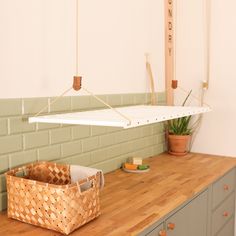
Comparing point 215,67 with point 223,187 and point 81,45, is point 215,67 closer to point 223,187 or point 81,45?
Result: point 223,187

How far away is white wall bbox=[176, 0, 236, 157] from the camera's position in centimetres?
257

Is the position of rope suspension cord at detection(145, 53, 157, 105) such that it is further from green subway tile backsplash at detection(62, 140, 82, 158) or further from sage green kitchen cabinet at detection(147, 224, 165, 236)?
sage green kitchen cabinet at detection(147, 224, 165, 236)

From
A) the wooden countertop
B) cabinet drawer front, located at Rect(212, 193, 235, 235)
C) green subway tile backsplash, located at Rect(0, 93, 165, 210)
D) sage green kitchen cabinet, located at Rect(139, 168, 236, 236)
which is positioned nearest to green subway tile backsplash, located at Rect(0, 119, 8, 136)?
green subway tile backsplash, located at Rect(0, 93, 165, 210)

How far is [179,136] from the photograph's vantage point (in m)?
2.63

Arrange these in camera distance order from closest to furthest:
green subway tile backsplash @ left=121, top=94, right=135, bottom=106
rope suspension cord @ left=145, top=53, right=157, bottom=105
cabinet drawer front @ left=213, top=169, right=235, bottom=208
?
cabinet drawer front @ left=213, top=169, right=235, bottom=208 < green subway tile backsplash @ left=121, top=94, right=135, bottom=106 < rope suspension cord @ left=145, top=53, right=157, bottom=105

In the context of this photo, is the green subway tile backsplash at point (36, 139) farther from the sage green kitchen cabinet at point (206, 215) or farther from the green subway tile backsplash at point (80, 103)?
the sage green kitchen cabinet at point (206, 215)

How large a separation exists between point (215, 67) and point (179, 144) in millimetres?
617

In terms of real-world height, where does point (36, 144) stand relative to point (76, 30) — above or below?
below

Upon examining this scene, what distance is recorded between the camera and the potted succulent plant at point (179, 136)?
8.66 ft

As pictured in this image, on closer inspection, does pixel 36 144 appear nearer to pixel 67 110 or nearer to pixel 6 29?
Result: pixel 67 110

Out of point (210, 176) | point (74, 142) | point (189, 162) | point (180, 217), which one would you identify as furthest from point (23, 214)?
point (189, 162)

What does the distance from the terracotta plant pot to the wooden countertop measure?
2.7 inches

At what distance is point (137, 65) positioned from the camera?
8.04ft

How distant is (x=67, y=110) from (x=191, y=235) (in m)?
0.91
